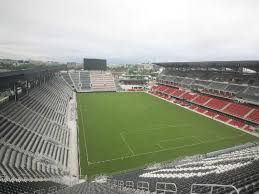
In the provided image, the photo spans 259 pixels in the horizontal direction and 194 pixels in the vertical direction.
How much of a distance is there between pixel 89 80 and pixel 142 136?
215 ft

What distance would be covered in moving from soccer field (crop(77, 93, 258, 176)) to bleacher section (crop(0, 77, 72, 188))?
3.17m

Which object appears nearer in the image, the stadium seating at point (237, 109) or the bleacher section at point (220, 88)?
the stadium seating at point (237, 109)

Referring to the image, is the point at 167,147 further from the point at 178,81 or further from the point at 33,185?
the point at 178,81

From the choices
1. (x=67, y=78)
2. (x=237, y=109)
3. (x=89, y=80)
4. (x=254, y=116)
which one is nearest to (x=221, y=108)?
(x=237, y=109)

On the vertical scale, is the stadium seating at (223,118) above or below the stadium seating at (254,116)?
below

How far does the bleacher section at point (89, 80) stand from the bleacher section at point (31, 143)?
51.0 meters

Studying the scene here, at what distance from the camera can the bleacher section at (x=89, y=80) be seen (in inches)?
3760

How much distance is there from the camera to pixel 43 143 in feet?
103

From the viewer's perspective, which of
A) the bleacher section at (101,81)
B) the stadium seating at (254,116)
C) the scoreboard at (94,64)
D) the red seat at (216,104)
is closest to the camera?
the stadium seating at (254,116)

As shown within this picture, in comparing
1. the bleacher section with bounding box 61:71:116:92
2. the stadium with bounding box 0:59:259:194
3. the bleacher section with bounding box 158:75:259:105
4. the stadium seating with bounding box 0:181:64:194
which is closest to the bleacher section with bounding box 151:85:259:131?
the stadium with bounding box 0:59:259:194

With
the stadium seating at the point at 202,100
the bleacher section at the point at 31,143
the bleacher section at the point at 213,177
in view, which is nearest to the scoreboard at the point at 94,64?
the stadium seating at the point at 202,100

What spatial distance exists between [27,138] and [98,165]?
9713mm

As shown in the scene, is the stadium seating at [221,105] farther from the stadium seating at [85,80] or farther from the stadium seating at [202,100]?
the stadium seating at [85,80]

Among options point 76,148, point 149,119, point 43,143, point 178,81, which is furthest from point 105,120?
point 178,81
